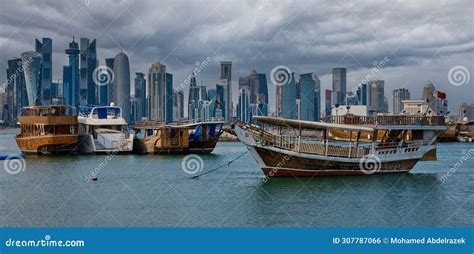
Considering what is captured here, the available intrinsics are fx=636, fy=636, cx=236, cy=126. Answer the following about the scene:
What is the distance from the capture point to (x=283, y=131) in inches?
1543

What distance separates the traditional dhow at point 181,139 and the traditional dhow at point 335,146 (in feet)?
88.9

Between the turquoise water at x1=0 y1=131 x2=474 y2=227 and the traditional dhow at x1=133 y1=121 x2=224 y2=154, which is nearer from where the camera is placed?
the turquoise water at x1=0 y1=131 x2=474 y2=227

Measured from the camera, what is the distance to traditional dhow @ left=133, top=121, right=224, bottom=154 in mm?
66562

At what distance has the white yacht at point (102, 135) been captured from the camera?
64.4 metres

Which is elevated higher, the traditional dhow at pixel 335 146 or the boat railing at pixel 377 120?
the boat railing at pixel 377 120

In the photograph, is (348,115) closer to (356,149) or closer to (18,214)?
(356,149)

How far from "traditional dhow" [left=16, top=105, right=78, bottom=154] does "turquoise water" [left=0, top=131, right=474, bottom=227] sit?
53.4 feet

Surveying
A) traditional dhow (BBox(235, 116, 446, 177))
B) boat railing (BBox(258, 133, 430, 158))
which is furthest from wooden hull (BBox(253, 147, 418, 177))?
boat railing (BBox(258, 133, 430, 158))

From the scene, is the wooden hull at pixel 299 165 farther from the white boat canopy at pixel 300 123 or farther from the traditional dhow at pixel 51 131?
the traditional dhow at pixel 51 131

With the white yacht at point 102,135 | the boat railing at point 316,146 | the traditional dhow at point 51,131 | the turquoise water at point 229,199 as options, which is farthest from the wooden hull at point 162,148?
the boat railing at point 316,146

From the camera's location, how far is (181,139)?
219 feet

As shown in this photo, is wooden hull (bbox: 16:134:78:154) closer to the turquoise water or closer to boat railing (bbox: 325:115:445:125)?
the turquoise water

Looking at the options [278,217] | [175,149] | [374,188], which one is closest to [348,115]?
[374,188]

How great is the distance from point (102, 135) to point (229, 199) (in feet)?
118
